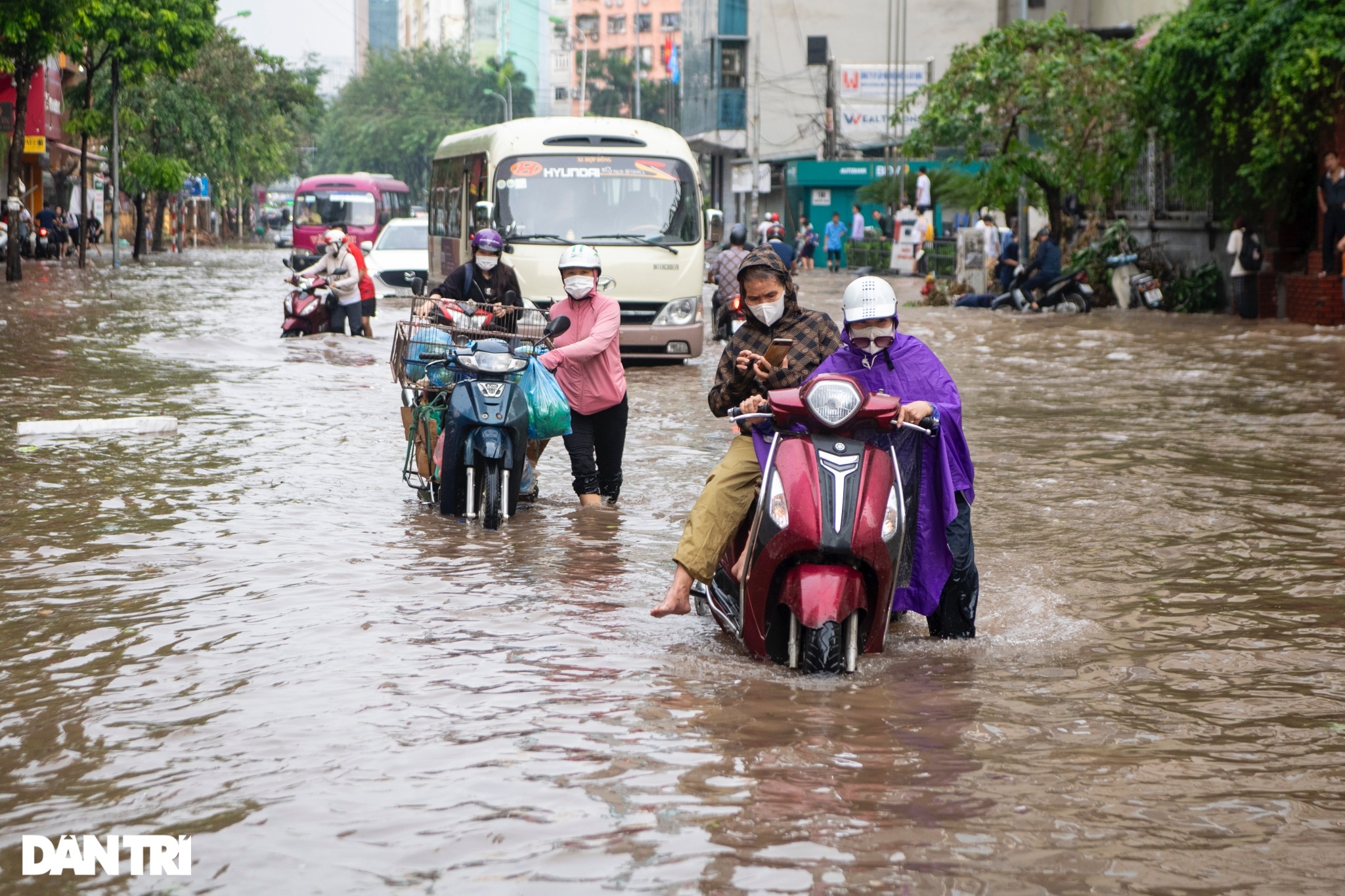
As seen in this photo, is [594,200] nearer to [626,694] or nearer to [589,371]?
[589,371]

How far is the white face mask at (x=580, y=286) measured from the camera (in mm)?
9258

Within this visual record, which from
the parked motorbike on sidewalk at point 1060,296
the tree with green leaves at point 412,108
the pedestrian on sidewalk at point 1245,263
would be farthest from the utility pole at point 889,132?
the tree with green leaves at point 412,108

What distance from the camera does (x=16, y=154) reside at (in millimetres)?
31250

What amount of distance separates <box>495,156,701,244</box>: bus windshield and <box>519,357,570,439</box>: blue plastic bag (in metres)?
9.10

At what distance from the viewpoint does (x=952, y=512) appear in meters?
6.01

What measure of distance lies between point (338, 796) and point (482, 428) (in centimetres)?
441

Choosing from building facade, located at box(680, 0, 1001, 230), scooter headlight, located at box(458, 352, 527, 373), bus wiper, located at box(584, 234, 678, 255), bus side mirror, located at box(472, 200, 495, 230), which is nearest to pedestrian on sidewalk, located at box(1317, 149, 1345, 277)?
bus wiper, located at box(584, 234, 678, 255)

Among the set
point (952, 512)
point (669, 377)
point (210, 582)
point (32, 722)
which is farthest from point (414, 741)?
point (669, 377)

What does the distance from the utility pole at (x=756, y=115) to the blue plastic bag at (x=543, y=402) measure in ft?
159

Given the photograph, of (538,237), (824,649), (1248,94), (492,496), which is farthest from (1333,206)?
(824,649)

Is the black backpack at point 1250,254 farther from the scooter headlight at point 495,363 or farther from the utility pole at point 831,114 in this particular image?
the utility pole at point 831,114

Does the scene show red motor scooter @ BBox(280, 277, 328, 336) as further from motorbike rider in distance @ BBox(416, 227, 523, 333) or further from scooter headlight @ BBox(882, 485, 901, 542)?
scooter headlight @ BBox(882, 485, 901, 542)

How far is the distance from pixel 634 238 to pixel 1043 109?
45.9 ft

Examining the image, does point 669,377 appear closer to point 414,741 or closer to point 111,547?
point 111,547
